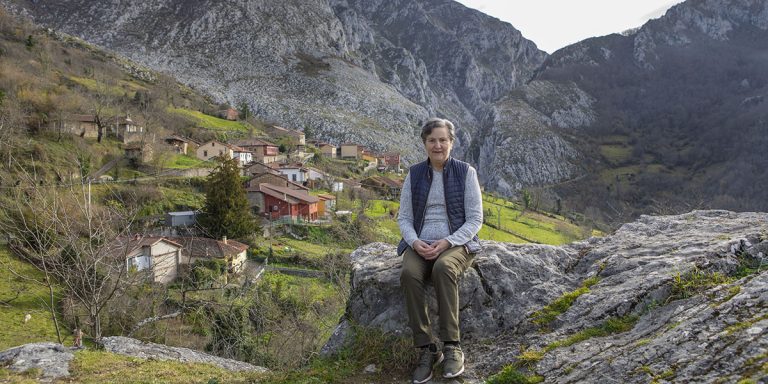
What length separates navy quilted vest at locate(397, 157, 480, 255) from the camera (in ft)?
18.8

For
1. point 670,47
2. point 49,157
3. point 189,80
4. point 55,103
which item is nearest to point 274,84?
point 189,80

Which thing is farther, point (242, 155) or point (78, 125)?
point (242, 155)

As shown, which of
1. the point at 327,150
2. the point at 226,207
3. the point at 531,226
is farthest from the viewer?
the point at 327,150

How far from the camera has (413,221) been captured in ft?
19.4

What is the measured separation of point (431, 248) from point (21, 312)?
88.1ft

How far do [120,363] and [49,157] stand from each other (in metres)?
43.8

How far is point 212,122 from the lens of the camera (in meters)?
82.4

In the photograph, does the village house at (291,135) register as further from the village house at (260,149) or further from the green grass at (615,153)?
the green grass at (615,153)

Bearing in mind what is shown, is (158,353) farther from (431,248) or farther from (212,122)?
(212,122)

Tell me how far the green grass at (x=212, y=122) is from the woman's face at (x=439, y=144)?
256 feet

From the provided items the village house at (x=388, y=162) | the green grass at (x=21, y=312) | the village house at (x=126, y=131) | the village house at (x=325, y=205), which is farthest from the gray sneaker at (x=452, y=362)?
the village house at (x=388, y=162)

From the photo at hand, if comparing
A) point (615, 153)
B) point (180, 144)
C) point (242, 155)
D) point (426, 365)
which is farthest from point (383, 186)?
point (615, 153)

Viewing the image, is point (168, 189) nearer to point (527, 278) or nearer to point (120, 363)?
point (120, 363)

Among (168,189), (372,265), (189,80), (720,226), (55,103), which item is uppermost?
(189,80)
